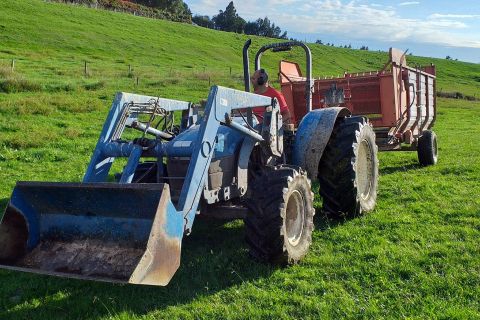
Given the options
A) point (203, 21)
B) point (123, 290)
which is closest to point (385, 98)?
point (123, 290)

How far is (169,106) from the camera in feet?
20.5

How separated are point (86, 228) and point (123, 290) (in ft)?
2.12

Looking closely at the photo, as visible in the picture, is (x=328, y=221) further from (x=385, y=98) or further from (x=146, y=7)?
(x=146, y=7)

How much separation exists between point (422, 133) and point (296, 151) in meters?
5.60

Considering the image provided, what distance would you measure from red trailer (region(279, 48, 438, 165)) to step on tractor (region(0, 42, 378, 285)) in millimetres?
3486

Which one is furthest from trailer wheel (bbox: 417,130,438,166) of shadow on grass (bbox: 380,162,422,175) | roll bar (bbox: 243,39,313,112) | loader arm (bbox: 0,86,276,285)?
loader arm (bbox: 0,86,276,285)

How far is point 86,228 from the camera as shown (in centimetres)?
439

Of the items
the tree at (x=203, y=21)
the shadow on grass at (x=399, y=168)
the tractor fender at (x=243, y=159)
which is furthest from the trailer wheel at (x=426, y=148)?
the tree at (x=203, y=21)

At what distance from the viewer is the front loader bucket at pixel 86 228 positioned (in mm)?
3969

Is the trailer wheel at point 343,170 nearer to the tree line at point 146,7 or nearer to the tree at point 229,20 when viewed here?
the tree line at point 146,7

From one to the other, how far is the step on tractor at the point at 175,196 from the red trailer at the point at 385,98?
3486mm

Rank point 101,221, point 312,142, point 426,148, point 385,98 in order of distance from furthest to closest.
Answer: point 426,148 → point 385,98 → point 312,142 → point 101,221

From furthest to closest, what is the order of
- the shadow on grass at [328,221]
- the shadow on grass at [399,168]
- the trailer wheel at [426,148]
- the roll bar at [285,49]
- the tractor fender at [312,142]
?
1. the trailer wheel at [426,148]
2. the shadow on grass at [399,168]
3. the roll bar at [285,49]
4. the shadow on grass at [328,221]
5. the tractor fender at [312,142]

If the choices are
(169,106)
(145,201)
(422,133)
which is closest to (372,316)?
(145,201)
